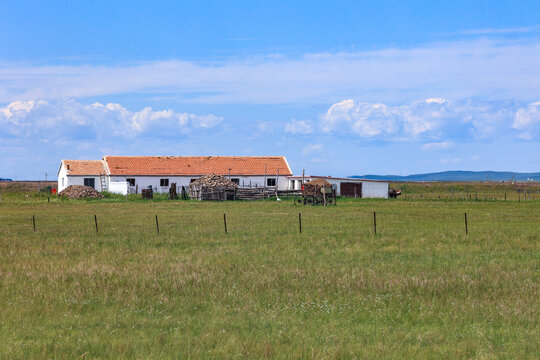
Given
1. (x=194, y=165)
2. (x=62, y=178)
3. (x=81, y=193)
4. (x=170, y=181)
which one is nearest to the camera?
(x=81, y=193)

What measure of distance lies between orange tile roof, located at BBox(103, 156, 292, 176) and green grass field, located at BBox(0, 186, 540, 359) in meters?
49.1

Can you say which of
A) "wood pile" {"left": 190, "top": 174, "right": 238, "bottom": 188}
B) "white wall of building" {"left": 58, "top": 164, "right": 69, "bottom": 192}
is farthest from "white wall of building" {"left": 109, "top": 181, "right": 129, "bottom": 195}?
"wood pile" {"left": 190, "top": 174, "right": 238, "bottom": 188}

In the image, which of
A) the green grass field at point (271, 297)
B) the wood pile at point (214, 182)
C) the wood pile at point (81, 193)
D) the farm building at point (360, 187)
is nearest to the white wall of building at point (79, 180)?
the wood pile at point (81, 193)

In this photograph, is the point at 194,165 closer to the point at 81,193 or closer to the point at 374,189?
the point at 81,193

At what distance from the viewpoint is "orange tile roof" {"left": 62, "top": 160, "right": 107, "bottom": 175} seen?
7319cm

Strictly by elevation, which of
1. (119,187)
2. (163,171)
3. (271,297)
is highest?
(163,171)

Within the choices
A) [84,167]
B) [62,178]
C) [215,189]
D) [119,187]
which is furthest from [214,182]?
[62,178]

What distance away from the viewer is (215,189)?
63.0 metres

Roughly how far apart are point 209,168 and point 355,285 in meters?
62.1

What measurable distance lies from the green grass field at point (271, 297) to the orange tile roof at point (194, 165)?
4912cm

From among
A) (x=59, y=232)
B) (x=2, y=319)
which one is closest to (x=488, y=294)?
(x=2, y=319)

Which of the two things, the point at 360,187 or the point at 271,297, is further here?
the point at 360,187

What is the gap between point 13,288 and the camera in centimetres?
1407

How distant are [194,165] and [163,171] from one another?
14.2 ft
